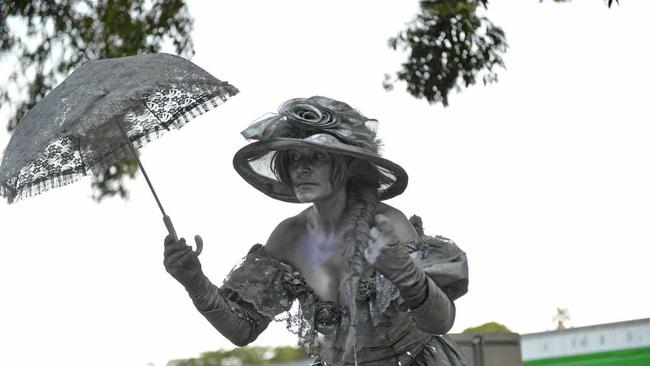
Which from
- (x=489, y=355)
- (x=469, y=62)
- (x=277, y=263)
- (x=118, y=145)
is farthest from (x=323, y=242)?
(x=469, y=62)

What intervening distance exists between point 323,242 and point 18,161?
1129 mm

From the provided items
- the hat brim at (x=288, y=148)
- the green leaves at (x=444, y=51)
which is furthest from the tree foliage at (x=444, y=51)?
the hat brim at (x=288, y=148)

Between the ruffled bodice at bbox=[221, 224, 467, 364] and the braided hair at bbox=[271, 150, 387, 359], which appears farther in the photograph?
the braided hair at bbox=[271, 150, 387, 359]

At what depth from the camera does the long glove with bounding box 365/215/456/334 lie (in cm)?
448

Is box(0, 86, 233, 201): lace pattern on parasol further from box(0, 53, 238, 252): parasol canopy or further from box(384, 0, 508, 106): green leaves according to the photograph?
box(384, 0, 508, 106): green leaves

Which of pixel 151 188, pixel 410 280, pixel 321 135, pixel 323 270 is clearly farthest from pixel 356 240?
pixel 151 188

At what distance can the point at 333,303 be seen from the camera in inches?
204

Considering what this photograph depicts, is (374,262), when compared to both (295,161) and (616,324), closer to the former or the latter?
(295,161)

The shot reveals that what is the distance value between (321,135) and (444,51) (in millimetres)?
4244

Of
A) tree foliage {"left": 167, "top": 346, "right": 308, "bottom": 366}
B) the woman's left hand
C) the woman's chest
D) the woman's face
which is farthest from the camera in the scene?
tree foliage {"left": 167, "top": 346, "right": 308, "bottom": 366}

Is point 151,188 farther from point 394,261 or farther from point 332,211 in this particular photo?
point 394,261

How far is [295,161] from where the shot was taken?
520cm

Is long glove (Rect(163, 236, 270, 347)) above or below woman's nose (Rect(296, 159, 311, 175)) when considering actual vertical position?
below

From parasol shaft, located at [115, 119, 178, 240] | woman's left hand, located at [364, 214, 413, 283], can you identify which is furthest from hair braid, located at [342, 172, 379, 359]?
parasol shaft, located at [115, 119, 178, 240]
